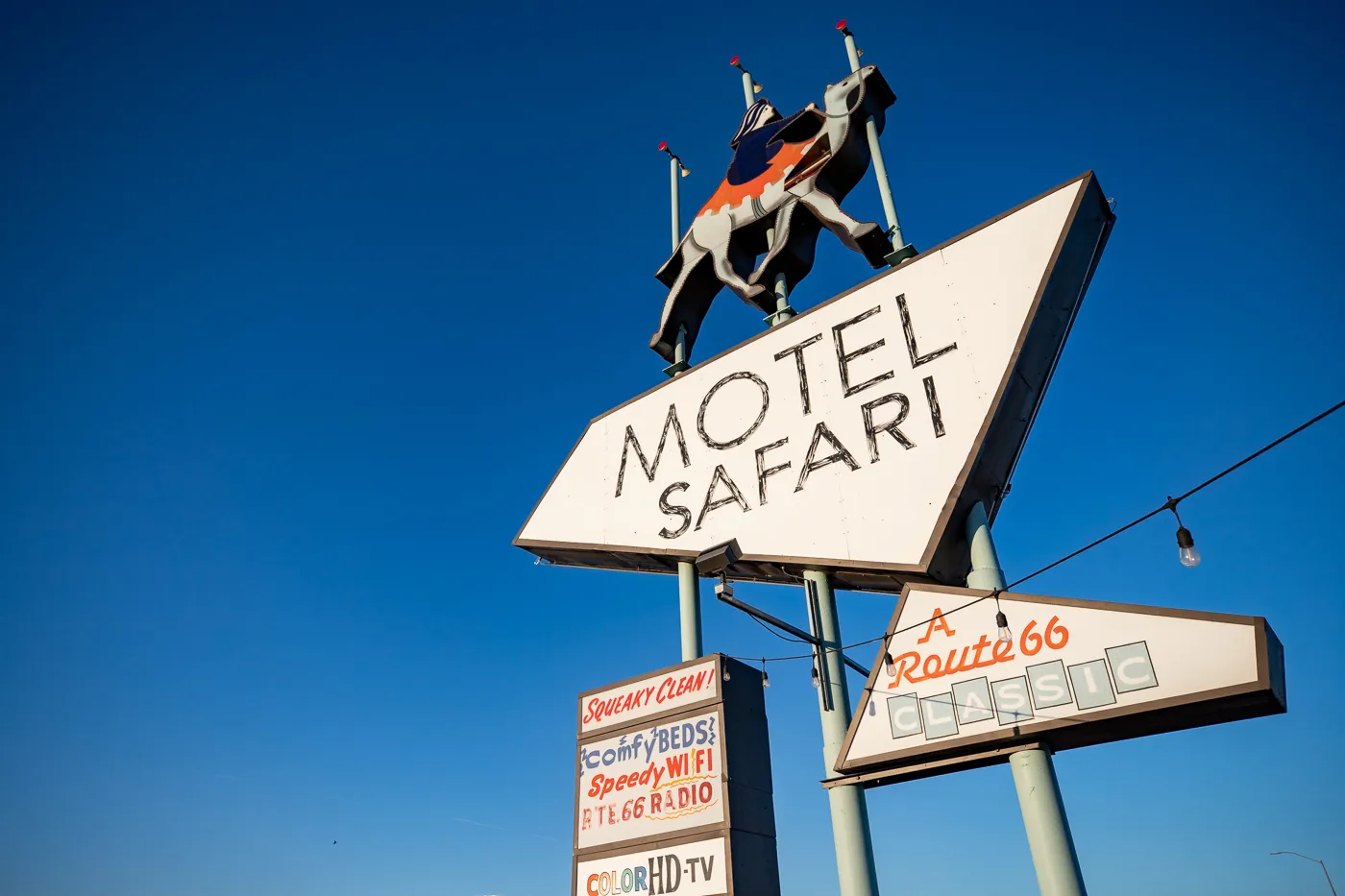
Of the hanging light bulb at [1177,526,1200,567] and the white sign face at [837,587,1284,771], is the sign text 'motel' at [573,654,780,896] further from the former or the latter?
the hanging light bulb at [1177,526,1200,567]

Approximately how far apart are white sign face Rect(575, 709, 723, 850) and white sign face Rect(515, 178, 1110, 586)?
8.58 feet

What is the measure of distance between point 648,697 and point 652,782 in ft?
3.48

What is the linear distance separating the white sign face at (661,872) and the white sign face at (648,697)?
5.27 ft

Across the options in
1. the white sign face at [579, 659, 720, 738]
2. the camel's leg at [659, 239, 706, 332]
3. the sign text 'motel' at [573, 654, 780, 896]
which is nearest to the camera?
the sign text 'motel' at [573, 654, 780, 896]

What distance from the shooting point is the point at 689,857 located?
30.0 feet

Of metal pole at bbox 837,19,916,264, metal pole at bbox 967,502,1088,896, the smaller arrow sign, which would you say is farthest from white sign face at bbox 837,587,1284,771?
metal pole at bbox 837,19,916,264

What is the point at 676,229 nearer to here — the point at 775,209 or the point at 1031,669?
the point at 775,209

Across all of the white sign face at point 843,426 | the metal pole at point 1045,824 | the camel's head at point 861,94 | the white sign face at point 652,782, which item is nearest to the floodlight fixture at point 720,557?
the white sign face at point 843,426

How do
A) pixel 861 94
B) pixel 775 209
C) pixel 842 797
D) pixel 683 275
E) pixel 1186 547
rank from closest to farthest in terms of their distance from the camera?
1. pixel 1186 547
2. pixel 842 797
3. pixel 861 94
4. pixel 775 209
5. pixel 683 275

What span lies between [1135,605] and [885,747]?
2.87 metres

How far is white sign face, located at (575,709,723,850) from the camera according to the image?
30.8 ft

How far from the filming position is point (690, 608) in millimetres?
11742

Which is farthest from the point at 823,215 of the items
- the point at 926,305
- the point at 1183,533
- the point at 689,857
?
the point at 689,857

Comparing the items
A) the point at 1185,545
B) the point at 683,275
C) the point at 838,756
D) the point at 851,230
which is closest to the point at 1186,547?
the point at 1185,545
